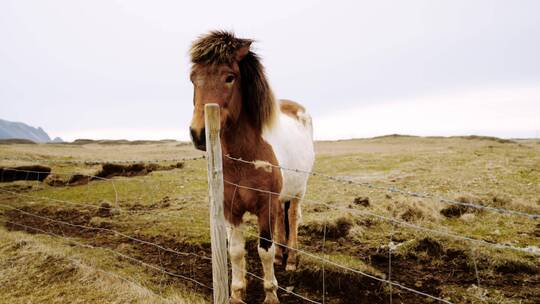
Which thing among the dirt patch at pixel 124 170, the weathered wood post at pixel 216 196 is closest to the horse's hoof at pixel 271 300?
the weathered wood post at pixel 216 196

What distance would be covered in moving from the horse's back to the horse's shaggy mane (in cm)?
22

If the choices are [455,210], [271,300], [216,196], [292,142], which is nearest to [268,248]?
[271,300]

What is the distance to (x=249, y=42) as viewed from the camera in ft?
11.6

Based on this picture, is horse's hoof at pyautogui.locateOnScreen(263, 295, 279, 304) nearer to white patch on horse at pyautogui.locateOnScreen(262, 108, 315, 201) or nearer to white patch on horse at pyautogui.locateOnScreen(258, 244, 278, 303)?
white patch on horse at pyautogui.locateOnScreen(258, 244, 278, 303)

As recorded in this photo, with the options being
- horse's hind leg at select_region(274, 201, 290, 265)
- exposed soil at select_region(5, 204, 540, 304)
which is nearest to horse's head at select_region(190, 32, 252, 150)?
horse's hind leg at select_region(274, 201, 290, 265)

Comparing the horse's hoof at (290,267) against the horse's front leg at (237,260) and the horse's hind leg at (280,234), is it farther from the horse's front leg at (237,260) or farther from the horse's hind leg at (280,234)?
the horse's front leg at (237,260)

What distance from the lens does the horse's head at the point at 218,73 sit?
127 inches


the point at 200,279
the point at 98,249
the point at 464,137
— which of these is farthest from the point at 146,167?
the point at 464,137

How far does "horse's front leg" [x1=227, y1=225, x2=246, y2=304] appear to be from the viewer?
147 inches

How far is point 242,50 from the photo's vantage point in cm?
350

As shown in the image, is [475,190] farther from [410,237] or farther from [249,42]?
[249,42]

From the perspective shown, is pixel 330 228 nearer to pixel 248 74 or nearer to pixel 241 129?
pixel 241 129

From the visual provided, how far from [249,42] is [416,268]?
12.4 ft

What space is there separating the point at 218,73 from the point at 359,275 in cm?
318
